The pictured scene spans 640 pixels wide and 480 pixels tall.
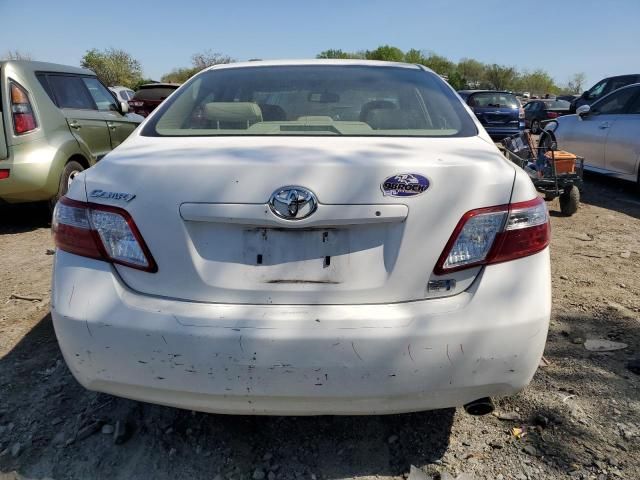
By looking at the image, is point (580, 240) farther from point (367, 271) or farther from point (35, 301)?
point (35, 301)

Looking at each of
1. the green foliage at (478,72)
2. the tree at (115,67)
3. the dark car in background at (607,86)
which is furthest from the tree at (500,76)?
the dark car in background at (607,86)

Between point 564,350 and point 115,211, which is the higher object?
point 115,211

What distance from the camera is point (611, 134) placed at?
23.3ft

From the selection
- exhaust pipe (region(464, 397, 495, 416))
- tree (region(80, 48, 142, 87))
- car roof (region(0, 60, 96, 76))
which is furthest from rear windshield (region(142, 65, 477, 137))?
tree (region(80, 48, 142, 87))

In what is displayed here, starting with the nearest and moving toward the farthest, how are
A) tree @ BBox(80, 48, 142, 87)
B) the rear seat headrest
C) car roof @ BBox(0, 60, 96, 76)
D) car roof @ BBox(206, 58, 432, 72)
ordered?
the rear seat headrest → car roof @ BBox(206, 58, 432, 72) → car roof @ BBox(0, 60, 96, 76) → tree @ BBox(80, 48, 142, 87)

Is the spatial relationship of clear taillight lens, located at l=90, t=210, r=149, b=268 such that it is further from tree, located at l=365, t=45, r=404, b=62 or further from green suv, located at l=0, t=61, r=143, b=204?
tree, located at l=365, t=45, r=404, b=62

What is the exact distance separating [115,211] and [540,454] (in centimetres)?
187

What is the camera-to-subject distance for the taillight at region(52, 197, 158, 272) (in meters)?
1.74

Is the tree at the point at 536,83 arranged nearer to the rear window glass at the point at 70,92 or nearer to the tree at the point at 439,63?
the tree at the point at 439,63

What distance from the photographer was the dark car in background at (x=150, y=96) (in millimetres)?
13531

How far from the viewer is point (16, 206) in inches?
251

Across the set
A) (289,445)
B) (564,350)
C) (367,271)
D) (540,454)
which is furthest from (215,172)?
(564,350)

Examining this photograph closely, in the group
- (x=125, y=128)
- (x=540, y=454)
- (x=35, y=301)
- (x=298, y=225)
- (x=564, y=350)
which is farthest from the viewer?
(x=125, y=128)

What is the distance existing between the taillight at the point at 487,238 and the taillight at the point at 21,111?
483 cm
